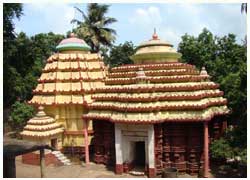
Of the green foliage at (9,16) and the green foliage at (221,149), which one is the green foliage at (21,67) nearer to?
the green foliage at (9,16)

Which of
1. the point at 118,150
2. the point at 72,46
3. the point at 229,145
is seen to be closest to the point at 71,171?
the point at 118,150

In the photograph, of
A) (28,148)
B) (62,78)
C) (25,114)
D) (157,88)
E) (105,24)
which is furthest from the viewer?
(105,24)

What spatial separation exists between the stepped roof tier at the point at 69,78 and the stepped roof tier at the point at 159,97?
2.17m

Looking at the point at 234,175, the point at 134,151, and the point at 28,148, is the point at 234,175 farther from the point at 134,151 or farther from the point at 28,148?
the point at 28,148

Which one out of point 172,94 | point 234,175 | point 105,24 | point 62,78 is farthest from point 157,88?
point 105,24

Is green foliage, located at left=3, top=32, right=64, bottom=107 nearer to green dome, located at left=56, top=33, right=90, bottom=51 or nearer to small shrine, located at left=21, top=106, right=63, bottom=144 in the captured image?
green dome, located at left=56, top=33, right=90, bottom=51

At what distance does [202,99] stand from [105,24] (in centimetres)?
1674

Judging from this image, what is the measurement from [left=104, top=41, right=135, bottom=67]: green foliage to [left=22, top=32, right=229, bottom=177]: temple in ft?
58.1

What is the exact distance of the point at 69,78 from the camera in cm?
1870

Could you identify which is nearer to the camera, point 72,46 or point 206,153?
point 206,153

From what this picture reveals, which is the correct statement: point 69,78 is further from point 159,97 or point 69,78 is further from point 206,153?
point 206,153

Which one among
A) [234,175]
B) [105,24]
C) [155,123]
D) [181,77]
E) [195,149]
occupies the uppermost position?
[105,24]

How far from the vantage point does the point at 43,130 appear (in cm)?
1730

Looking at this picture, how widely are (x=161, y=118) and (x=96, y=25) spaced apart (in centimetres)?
1689
